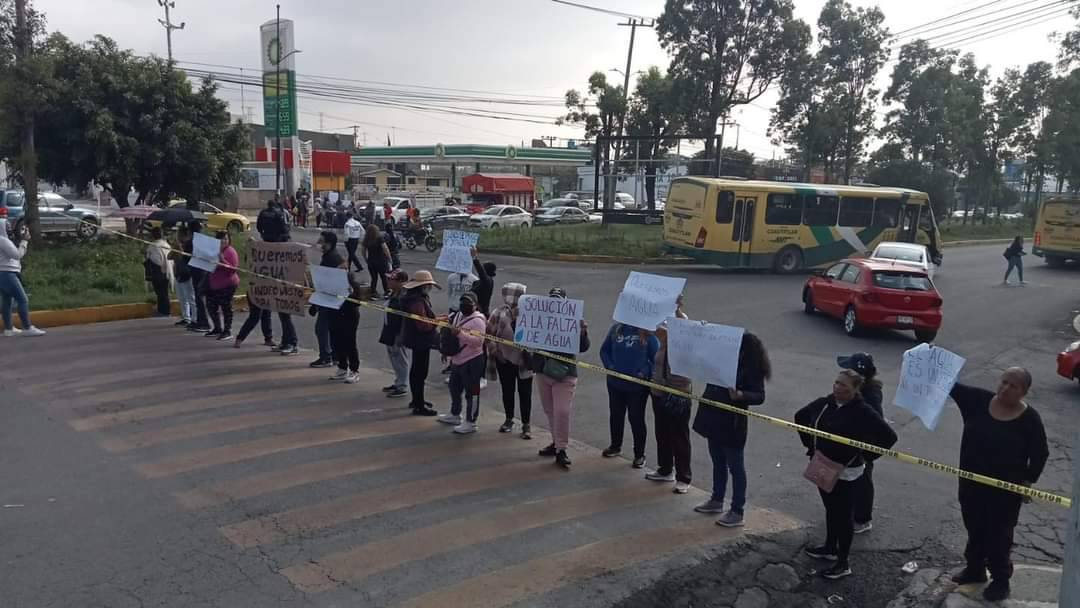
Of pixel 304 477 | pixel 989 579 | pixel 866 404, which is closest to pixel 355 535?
pixel 304 477

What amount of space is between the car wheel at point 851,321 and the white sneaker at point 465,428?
9.24 m

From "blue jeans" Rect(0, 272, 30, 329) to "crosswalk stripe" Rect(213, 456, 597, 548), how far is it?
768 centimetres

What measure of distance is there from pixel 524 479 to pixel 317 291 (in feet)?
14.3

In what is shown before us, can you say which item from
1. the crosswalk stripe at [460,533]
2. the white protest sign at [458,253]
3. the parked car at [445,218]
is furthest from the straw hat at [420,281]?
the parked car at [445,218]

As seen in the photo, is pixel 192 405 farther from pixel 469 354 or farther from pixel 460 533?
pixel 460 533

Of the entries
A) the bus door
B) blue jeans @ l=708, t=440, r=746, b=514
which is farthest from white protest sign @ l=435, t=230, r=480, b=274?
the bus door

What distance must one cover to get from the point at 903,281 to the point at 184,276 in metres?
12.5

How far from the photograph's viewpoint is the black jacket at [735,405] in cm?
603

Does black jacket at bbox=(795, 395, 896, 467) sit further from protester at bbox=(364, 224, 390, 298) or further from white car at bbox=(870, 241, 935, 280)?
white car at bbox=(870, 241, 935, 280)

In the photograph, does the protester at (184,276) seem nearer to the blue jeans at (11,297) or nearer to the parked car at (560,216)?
the blue jeans at (11,297)

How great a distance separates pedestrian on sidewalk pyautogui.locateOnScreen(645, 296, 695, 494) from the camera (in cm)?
682

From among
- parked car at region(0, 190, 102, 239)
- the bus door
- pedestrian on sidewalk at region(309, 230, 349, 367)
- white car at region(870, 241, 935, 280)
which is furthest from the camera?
the bus door

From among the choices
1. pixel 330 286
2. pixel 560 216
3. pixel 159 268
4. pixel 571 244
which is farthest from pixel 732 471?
pixel 560 216

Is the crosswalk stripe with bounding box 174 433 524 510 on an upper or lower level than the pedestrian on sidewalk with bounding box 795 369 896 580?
lower
